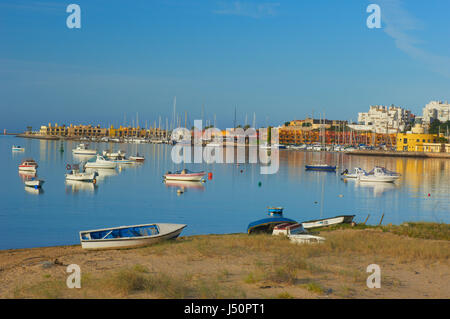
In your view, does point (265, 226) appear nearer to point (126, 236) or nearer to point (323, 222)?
point (323, 222)

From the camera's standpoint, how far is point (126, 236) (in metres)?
18.0

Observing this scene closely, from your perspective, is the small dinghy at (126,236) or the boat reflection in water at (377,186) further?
the boat reflection in water at (377,186)

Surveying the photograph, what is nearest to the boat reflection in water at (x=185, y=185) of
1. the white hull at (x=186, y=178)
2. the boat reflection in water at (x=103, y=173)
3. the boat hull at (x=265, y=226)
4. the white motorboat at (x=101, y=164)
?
the white hull at (x=186, y=178)

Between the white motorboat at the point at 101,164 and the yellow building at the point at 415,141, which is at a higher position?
the yellow building at the point at 415,141

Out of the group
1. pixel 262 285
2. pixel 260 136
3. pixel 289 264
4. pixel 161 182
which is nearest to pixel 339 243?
pixel 289 264

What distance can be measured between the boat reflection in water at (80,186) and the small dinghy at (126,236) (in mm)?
23757

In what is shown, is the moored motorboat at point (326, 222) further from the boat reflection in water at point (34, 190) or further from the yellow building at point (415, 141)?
the yellow building at point (415, 141)

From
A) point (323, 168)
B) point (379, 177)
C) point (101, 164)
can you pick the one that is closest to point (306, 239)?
point (379, 177)

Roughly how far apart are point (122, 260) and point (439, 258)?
9789 millimetres

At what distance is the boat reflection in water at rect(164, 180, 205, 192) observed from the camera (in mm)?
45781

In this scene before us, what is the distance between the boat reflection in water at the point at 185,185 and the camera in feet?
150

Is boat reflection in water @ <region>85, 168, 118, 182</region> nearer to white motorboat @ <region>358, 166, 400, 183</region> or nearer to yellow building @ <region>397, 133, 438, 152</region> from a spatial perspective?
white motorboat @ <region>358, 166, 400, 183</region>
